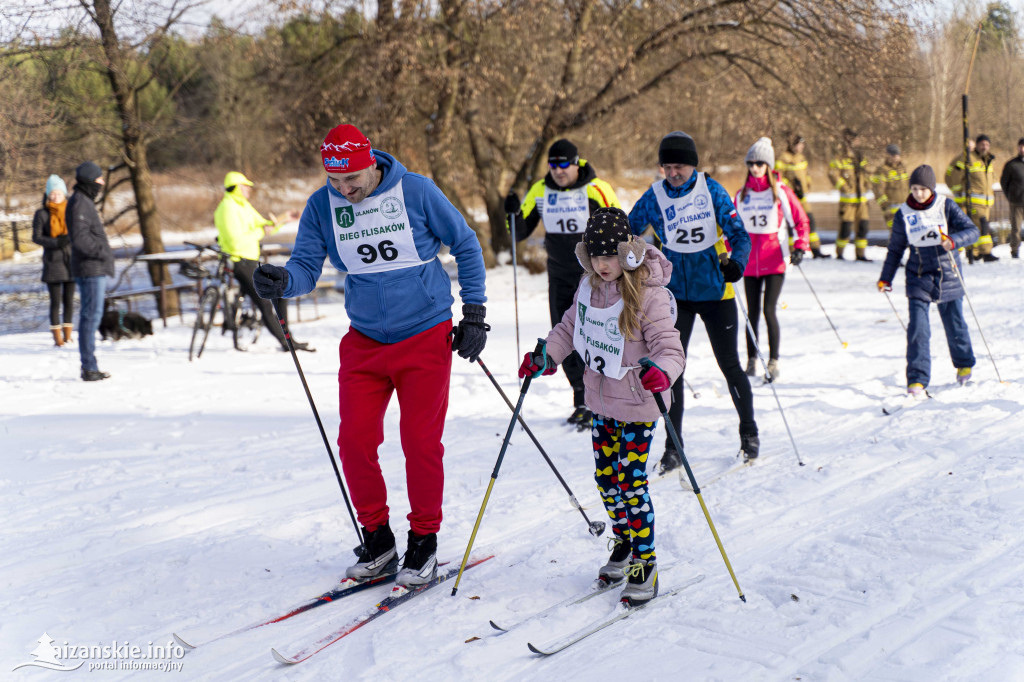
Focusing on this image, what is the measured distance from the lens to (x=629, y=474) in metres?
3.44

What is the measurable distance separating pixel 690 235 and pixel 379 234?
6.79 ft

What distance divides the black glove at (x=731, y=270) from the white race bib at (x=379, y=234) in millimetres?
1910

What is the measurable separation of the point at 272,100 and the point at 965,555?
573 inches

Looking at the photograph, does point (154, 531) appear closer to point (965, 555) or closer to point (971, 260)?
point (965, 555)

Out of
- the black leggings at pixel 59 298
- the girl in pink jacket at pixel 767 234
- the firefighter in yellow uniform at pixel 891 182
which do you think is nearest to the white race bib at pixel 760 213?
the girl in pink jacket at pixel 767 234

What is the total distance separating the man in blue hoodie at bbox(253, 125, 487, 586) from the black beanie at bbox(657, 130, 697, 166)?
1609 mm

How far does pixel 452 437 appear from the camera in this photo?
20.0 feet

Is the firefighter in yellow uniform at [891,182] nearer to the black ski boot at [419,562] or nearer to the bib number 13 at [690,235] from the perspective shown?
the bib number 13 at [690,235]

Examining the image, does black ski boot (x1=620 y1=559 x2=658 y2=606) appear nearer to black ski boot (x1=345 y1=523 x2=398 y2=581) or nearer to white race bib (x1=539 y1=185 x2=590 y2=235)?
black ski boot (x1=345 y1=523 x2=398 y2=581)

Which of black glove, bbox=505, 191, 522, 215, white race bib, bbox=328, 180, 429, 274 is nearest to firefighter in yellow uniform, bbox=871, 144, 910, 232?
black glove, bbox=505, 191, 522, 215

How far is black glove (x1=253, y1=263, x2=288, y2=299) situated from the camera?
11.6 ft

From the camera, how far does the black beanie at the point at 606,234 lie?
336cm

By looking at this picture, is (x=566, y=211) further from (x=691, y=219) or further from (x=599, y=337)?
(x=599, y=337)

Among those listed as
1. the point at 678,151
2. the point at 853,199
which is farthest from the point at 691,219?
the point at 853,199
